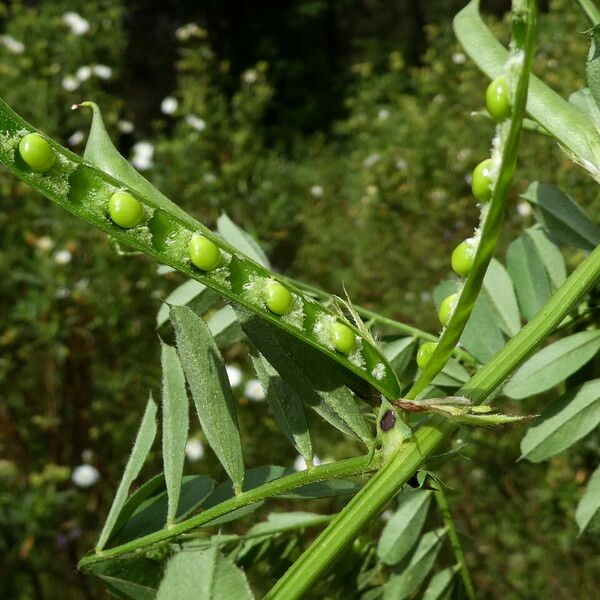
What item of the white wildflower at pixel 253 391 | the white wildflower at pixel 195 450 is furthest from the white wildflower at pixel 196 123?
the white wildflower at pixel 195 450

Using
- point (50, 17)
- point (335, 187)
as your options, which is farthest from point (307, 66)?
point (50, 17)

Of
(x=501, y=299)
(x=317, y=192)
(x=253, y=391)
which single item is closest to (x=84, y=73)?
(x=317, y=192)

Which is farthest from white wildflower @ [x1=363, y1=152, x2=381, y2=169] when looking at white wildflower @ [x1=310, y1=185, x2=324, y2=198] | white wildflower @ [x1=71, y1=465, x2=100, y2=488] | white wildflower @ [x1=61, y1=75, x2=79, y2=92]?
white wildflower @ [x1=71, y1=465, x2=100, y2=488]

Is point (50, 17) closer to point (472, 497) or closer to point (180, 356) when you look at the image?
point (472, 497)

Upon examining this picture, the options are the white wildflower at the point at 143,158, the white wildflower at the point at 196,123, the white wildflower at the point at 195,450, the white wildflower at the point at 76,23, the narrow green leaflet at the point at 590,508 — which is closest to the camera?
the narrow green leaflet at the point at 590,508

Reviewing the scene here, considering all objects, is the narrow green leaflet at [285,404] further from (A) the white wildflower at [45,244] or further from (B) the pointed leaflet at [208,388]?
(A) the white wildflower at [45,244]

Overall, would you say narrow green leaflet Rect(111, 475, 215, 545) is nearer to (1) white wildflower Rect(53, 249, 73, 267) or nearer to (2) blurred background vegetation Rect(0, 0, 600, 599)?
(2) blurred background vegetation Rect(0, 0, 600, 599)

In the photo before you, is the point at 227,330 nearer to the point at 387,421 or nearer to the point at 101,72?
the point at 387,421
